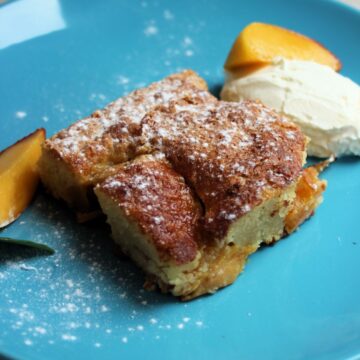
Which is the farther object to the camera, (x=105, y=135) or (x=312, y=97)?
(x=312, y=97)

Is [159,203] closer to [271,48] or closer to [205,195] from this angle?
[205,195]

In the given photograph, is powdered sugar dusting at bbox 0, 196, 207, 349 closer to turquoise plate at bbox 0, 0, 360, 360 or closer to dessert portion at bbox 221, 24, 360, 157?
turquoise plate at bbox 0, 0, 360, 360

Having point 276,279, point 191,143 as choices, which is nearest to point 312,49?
point 191,143

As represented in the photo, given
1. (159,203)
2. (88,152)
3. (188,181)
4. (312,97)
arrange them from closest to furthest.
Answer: (159,203), (188,181), (88,152), (312,97)

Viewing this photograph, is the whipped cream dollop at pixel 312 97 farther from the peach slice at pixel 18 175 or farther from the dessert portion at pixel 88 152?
the peach slice at pixel 18 175

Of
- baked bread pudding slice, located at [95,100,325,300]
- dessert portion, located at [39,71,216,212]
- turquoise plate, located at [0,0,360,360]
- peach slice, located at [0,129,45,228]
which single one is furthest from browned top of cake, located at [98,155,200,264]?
peach slice, located at [0,129,45,228]

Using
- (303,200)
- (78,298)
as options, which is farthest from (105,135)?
(303,200)
